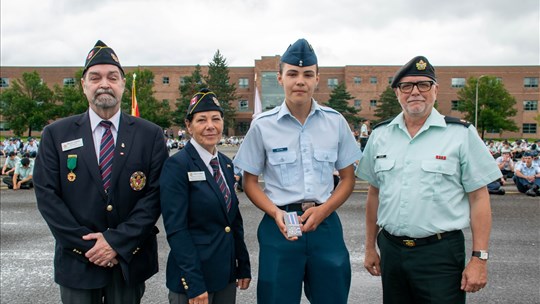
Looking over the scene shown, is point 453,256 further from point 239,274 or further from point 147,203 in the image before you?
point 147,203

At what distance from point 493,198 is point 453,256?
9925 mm

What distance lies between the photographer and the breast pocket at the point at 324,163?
307 cm

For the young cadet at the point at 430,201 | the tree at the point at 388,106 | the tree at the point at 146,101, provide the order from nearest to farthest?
the young cadet at the point at 430,201
the tree at the point at 146,101
the tree at the point at 388,106

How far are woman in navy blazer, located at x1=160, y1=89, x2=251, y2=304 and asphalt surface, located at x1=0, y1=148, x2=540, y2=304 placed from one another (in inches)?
72.7

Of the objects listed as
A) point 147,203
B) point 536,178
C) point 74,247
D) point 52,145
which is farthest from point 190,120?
point 536,178

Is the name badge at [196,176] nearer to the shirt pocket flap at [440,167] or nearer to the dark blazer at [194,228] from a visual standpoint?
the dark blazer at [194,228]

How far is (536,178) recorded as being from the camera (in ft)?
41.0

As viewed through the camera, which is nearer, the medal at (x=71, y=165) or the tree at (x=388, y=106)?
the medal at (x=71, y=165)

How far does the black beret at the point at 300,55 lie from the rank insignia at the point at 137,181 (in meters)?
1.31

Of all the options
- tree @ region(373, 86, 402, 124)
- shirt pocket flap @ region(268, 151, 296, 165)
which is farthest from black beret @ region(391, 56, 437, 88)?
tree @ region(373, 86, 402, 124)

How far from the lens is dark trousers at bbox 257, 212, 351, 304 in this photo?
2971 millimetres

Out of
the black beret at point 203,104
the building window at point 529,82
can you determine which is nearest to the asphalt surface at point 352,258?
the black beret at point 203,104

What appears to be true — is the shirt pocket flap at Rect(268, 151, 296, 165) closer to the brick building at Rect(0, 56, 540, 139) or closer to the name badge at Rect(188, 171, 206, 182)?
the name badge at Rect(188, 171, 206, 182)

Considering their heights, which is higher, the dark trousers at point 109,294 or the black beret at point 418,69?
Answer: the black beret at point 418,69
